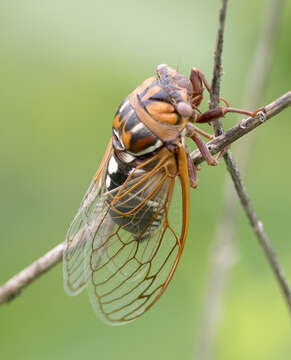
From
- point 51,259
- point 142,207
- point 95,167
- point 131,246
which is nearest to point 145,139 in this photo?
point 142,207

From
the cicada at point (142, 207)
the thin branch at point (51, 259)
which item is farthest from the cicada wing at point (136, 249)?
the thin branch at point (51, 259)

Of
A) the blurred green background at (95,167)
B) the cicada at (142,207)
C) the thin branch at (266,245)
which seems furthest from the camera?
the blurred green background at (95,167)

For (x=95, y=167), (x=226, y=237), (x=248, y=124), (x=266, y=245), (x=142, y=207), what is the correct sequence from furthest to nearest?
(x=95, y=167) < (x=226, y=237) < (x=142, y=207) < (x=266, y=245) < (x=248, y=124)

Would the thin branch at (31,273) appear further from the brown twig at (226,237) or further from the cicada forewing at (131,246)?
the brown twig at (226,237)

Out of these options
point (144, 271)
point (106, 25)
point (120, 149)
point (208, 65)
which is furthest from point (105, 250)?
point (106, 25)

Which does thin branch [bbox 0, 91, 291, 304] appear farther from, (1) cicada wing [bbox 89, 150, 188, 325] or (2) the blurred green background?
(2) the blurred green background

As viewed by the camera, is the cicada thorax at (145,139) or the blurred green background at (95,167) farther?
the blurred green background at (95,167)

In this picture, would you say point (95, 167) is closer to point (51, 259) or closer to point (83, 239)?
point (83, 239)

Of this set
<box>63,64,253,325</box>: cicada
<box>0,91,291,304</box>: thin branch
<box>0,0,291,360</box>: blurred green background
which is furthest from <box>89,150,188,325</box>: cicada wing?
<box>0,0,291,360</box>: blurred green background
